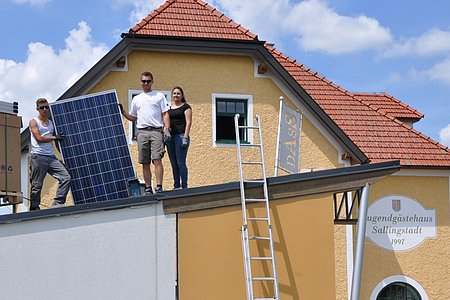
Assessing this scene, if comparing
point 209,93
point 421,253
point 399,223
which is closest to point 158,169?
point 209,93

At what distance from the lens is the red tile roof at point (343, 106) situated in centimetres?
1964

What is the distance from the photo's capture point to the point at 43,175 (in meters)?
11.9

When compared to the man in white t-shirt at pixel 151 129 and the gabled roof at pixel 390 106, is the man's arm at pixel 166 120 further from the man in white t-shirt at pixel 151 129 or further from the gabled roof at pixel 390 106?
the gabled roof at pixel 390 106

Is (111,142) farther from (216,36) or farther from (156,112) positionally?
(216,36)

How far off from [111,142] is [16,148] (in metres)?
1.53

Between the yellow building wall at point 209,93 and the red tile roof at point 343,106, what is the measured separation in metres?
0.58

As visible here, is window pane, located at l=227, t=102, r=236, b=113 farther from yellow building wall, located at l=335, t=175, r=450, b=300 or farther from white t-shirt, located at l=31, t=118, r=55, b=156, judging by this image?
white t-shirt, located at l=31, t=118, r=55, b=156

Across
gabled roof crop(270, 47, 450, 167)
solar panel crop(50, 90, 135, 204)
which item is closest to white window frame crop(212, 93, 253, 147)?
gabled roof crop(270, 47, 450, 167)

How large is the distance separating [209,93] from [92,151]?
24.2ft

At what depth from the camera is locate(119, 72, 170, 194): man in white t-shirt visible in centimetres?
1191

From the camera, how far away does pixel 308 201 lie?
1186cm

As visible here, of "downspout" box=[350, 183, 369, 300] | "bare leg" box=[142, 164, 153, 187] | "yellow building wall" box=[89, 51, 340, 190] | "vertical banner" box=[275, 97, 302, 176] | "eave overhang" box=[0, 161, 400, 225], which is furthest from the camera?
"yellow building wall" box=[89, 51, 340, 190]

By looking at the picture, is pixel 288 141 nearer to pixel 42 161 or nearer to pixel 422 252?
pixel 42 161

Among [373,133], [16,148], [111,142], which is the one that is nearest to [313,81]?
[373,133]
